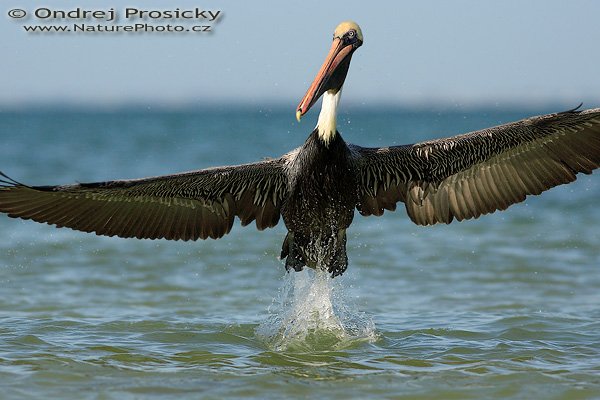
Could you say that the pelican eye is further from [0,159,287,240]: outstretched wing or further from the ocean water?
[0,159,287,240]: outstretched wing

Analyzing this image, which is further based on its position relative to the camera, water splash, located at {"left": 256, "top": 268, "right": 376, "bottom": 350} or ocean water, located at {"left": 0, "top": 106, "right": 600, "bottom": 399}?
water splash, located at {"left": 256, "top": 268, "right": 376, "bottom": 350}

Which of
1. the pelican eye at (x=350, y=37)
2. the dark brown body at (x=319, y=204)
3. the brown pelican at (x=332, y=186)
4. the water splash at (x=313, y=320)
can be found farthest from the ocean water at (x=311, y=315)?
the pelican eye at (x=350, y=37)

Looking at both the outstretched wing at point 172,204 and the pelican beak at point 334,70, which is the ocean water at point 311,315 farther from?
the outstretched wing at point 172,204

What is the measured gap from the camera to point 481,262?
Answer: 43.1ft

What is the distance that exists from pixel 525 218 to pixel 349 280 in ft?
21.3

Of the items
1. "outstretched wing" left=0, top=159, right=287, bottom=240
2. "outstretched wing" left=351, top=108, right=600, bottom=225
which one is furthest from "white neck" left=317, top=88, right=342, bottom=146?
"outstretched wing" left=0, top=159, right=287, bottom=240

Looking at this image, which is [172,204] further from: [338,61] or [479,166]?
[479,166]

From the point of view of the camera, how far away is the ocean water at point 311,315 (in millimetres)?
6996

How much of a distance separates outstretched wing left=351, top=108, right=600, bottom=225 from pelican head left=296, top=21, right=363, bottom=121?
63 centimetres

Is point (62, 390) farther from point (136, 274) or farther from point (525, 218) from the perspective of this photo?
point (525, 218)

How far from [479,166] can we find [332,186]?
1.34 m

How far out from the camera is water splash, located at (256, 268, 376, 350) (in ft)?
27.0

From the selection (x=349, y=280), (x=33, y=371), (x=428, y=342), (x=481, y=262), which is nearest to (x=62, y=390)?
(x=33, y=371)

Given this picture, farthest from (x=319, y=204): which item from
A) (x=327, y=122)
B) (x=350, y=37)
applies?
(x=350, y=37)
